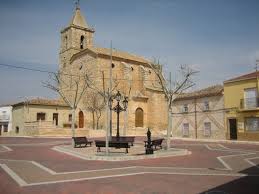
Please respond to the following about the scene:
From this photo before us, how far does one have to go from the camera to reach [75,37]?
140 ft

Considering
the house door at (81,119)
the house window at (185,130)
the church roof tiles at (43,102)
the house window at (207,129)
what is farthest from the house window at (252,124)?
the church roof tiles at (43,102)

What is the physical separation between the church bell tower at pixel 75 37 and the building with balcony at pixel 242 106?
80.0 feet

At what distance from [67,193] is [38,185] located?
4.25 feet

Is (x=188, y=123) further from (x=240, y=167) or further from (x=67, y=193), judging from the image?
(x=67, y=193)

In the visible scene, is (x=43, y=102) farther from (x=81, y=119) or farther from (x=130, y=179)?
(x=130, y=179)

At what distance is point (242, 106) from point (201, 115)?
5.19 meters

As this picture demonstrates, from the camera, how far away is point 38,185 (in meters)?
7.71

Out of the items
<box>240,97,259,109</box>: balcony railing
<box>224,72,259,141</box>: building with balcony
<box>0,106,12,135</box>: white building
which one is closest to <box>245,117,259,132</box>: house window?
<box>224,72,259,141</box>: building with balcony

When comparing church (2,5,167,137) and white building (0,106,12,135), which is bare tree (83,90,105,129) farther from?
white building (0,106,12,135)

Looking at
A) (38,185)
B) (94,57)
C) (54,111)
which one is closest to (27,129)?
(54,111)

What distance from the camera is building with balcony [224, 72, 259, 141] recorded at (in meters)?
25.1

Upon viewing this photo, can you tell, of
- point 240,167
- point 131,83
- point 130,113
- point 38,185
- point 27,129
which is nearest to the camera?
point 38,185

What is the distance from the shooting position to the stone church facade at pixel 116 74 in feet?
128

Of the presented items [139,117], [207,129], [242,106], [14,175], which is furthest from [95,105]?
[14,175]
